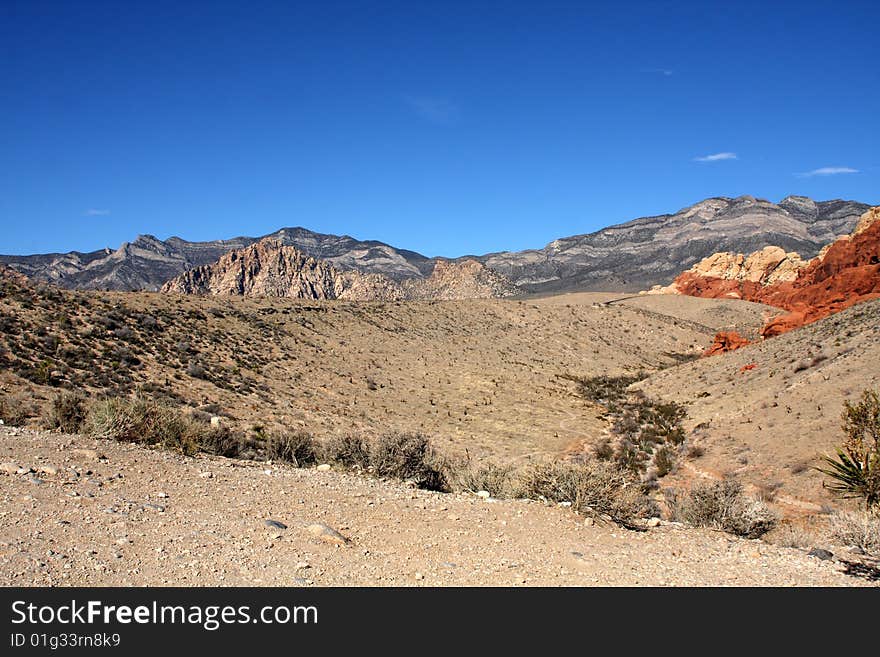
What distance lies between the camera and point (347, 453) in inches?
397

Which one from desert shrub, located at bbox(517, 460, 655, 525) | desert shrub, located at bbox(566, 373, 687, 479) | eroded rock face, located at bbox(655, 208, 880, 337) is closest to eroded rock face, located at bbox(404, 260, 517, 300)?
eroded rock face, located at bbox(655, 208, 880, 337)

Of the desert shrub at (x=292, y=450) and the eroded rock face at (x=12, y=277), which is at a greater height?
the eroded rock face at (x=12, y=277)

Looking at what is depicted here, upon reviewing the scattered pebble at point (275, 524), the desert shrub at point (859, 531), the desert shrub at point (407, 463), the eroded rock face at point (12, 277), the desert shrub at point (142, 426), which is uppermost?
the eroded rock face at point (12, 277)

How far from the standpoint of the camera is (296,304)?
139ft

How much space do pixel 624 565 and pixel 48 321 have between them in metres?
22.9

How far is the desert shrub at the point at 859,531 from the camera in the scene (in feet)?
20.8

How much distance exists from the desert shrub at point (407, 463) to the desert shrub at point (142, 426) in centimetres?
300

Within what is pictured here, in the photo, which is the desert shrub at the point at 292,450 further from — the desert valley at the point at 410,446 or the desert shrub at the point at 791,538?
the desert shrub at the point at 791,538

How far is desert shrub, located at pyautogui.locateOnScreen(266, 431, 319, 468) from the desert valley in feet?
0.22

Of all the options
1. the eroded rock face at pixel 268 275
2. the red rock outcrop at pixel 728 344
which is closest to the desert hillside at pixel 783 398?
the red rock outcrop at pixel 728 344

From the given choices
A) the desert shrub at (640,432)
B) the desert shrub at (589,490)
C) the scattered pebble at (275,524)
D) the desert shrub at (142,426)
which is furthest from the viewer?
the desert shrub at (640,432)

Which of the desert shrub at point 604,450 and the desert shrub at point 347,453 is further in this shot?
the desert shrub at point 604,450
